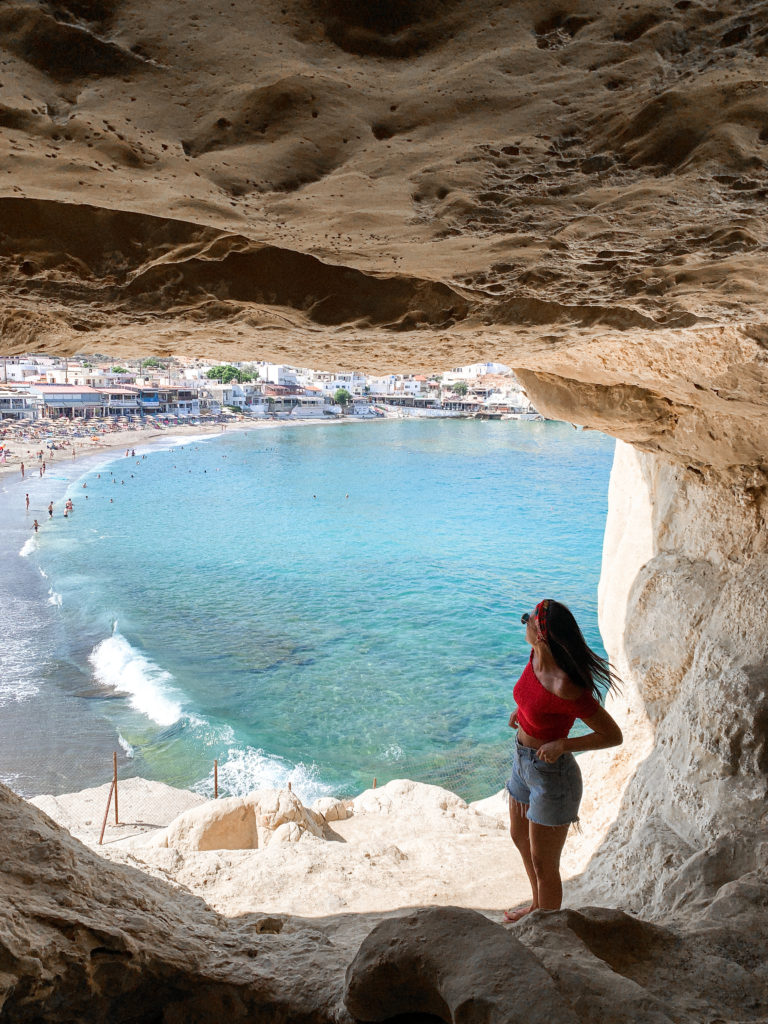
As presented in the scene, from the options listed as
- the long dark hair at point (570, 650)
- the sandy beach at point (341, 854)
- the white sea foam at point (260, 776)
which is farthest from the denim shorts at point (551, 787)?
Result: the white sea foam at point (260, 776)

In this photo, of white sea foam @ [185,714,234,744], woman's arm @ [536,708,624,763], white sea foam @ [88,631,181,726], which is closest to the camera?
woman's arm @ [536,708,624,763]

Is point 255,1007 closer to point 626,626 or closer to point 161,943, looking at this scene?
point 161,943

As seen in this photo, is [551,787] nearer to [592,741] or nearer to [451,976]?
[592,741]

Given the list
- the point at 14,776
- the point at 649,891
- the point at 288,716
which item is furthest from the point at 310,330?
the point at 288,716

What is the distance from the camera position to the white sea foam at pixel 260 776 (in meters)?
12.2

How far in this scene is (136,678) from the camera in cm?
1675

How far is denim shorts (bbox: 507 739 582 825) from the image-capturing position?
306cm

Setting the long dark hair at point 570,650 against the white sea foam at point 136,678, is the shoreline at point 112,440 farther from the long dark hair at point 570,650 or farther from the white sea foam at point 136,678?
the long dark hair at point 570,650

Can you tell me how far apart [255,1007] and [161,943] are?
1.61 feet

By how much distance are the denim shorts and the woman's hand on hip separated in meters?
0.09

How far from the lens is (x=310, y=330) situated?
11.0 feet

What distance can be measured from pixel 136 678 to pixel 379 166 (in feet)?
55.4

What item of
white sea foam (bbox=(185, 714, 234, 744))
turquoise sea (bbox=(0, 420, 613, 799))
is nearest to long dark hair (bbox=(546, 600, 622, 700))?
turquoise sea (bbox=(0, 420, 613, 799))

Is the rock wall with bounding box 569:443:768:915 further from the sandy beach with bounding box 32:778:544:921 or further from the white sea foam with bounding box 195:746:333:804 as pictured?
the white sea foam with bounding box 195:746:333:804
